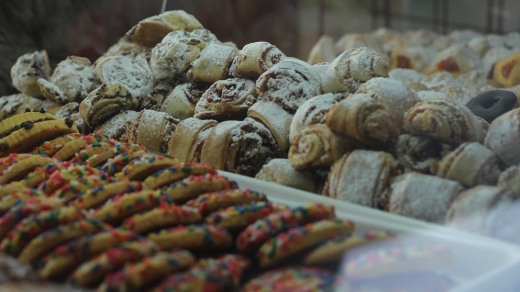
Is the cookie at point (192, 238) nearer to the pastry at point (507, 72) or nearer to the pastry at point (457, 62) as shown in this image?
the pastry at point (507, 72)

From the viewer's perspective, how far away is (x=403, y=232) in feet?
2.83

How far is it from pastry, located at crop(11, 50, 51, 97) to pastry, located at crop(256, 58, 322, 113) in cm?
82

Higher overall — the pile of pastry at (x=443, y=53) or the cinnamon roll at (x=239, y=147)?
the cinnamon roll at (x=239, y=147)

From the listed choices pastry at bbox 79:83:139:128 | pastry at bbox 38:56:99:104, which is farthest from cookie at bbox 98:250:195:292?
pastry at bbox 38:56:99:104

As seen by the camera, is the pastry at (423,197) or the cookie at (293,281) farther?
the pastry at (423,197)

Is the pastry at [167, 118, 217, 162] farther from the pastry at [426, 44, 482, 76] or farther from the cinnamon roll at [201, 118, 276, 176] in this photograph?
the pastry at [426, 44, 482, 76]

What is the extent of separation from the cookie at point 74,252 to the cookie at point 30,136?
62cm

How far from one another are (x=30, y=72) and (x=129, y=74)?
367 mm

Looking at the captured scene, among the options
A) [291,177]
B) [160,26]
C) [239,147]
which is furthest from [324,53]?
[291,177]

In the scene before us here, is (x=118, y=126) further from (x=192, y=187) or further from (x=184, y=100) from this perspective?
(x=192, y=187)

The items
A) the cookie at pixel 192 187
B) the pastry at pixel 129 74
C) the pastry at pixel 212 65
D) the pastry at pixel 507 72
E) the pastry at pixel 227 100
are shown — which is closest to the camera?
the cookie at pixel 192 187

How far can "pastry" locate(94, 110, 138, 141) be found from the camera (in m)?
1.57

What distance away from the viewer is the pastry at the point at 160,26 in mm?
1876

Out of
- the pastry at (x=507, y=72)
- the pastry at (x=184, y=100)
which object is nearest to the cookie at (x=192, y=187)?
the pastry at (x=184, y=100)
